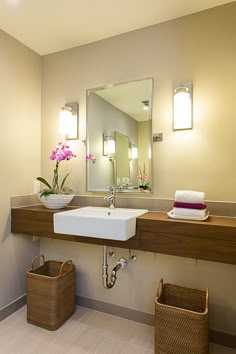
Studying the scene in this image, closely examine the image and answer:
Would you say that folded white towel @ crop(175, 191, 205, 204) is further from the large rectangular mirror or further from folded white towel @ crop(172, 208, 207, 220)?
the large rectangular mirror

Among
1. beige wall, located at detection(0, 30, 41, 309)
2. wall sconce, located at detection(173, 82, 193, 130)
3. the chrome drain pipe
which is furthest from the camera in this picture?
beige wall, located at detection(0, 30, 41, 309)

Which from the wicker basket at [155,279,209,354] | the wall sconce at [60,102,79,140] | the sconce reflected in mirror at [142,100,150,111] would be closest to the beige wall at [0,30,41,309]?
the wall sconce at [60,102,79,140]

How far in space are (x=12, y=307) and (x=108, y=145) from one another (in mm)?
1651

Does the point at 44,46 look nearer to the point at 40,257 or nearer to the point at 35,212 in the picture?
the point at 35,212

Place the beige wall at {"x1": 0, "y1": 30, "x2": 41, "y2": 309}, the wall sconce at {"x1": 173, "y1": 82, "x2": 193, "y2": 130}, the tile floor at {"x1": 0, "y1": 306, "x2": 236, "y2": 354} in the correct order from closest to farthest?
the tile floor at {"x1": 0, "y1": 306, "x2": 236, "y2": 354}, the wall sconce at {"x1": 173, "y1": 82, "x2": 193, "y2": 130}, the beige wall at {"x1": 0, "y1": 30, "x2": 41, "y2": 309}

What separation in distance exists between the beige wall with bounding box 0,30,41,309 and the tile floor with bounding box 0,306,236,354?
30cm

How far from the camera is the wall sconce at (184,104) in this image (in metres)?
1.73

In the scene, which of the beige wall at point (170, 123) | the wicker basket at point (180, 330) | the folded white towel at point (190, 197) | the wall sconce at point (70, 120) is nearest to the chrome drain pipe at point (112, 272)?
the beige wall at point (170, 123)

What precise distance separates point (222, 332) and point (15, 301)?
1704 mm

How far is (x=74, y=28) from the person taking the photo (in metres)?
1.91

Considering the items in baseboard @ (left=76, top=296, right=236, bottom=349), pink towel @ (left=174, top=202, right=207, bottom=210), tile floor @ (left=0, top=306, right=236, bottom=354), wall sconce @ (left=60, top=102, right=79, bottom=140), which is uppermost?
wall sconce @ (left=60, top=102, right=79, bottom=140)

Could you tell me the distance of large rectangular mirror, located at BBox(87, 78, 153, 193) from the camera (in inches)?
75.0

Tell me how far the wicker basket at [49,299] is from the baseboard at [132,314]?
0.18 meters

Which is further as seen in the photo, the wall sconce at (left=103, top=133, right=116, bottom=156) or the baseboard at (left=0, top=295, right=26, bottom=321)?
the wall sconce at (left=103, top=133, right=116, bottom=156)
